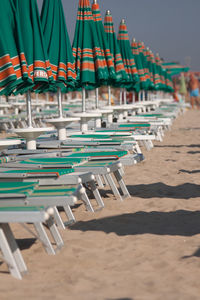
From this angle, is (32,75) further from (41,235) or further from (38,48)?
(41,235)

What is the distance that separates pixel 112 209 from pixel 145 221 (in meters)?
0.54

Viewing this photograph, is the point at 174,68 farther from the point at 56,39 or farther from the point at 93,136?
the point at 56,39

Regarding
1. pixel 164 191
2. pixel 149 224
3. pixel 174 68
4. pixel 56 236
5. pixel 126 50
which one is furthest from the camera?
pixel 174 68

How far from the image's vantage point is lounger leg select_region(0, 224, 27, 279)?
2.88m

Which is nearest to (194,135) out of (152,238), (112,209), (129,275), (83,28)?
(83,28)

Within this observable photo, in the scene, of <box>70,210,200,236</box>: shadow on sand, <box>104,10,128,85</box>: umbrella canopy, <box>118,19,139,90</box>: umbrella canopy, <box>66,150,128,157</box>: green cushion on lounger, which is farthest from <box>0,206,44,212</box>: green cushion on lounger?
<box>118,19,139,90</box>: umbrella canopy

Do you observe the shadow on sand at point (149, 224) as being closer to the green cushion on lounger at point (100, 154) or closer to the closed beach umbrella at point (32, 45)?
the green cushion on lounger at point (100, 154)

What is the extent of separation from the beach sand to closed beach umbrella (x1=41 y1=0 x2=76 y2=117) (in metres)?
1.91

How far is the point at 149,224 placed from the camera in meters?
4.12

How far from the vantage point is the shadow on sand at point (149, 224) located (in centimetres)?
390


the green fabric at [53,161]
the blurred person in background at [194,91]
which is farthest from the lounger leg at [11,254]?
the blurred person in background at [194,91]

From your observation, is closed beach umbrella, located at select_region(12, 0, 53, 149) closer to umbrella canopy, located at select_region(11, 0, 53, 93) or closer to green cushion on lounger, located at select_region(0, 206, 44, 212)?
umbrella canopy, located at select_region(11, 0, 53, 93)

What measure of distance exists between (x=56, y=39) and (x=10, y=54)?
4.35ft

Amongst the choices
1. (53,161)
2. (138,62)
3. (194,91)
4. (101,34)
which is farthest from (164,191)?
(194,91)
